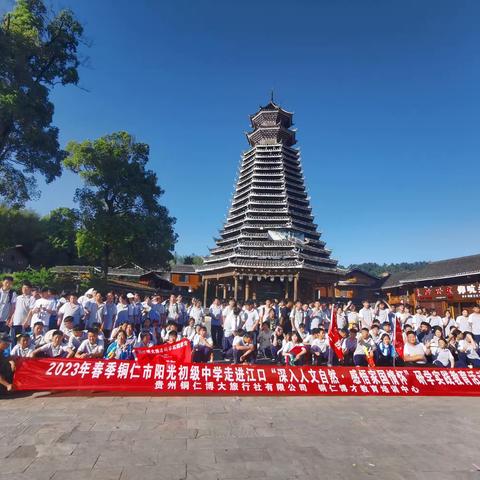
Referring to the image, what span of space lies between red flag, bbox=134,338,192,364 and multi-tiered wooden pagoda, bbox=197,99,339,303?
18.5 m

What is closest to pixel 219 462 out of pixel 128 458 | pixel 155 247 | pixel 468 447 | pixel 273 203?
pixel 128 458

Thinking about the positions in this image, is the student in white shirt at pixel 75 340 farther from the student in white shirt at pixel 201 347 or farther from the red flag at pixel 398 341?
the red flag at pixel 398 341

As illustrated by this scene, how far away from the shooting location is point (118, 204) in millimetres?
27297

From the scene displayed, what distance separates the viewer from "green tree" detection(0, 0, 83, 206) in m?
15.7

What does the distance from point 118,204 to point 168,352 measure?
22.0m

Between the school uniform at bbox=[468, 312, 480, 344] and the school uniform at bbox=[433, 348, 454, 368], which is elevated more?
the school uniform at bbox=[468, 312, 480, 344]

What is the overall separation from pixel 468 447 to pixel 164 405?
474 centimetres

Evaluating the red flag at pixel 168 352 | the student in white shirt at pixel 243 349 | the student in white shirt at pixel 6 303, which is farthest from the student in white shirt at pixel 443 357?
the student in white shirt at pixel 6 303

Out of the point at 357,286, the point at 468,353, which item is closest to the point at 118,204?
the point at 468,353

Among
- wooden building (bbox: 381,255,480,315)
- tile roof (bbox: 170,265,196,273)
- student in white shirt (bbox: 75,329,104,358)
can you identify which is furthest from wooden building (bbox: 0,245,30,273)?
wooden building (bbox: 381,255,480,315)

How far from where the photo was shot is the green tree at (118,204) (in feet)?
83.8

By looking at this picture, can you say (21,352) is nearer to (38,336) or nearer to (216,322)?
(38,336)

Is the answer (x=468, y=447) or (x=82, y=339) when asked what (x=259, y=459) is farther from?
(x=82, y=339)

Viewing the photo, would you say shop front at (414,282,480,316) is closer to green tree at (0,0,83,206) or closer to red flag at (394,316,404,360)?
red flag at (394,316,404,360)
